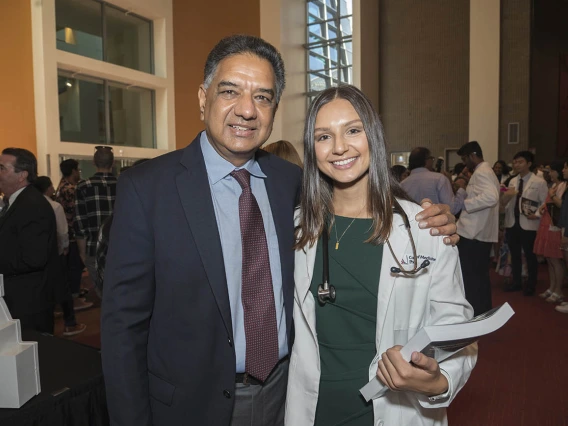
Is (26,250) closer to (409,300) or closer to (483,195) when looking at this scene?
(409,300)

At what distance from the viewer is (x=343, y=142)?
4.77 feet

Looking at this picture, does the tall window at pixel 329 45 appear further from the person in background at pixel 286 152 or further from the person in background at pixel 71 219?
the person in background at pixel 286 152

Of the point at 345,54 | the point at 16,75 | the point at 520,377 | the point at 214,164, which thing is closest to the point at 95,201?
the point at 214,164

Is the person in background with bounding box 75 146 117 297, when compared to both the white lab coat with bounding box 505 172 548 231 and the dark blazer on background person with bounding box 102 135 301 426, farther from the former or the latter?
the white lab coat with bounding box 505 172 548 231

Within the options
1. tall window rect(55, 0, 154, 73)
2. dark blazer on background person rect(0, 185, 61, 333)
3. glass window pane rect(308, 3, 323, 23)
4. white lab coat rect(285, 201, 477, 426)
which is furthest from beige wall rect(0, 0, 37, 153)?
glass window pane rect(308, 3, 323, 23)

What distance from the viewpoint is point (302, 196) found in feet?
5.42

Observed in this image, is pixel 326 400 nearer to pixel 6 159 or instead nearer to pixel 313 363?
pixel 313 363

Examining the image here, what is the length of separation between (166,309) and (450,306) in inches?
34.3

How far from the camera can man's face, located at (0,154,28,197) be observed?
2963 mm

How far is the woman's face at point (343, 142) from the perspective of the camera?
1.45 meters

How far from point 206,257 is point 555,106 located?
16.1 metres

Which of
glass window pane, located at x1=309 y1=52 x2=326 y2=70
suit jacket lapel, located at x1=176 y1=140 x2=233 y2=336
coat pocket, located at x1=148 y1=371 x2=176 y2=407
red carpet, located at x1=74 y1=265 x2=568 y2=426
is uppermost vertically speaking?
glass window pane, located at x1=309 y1=52 x2=326 y2=70

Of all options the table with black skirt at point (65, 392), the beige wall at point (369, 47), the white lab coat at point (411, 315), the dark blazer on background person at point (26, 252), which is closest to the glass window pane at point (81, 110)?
the dark blazer on background person at point (26, 252)

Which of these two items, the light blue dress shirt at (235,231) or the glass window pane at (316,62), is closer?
the light blue dress shirt at (235,231)
